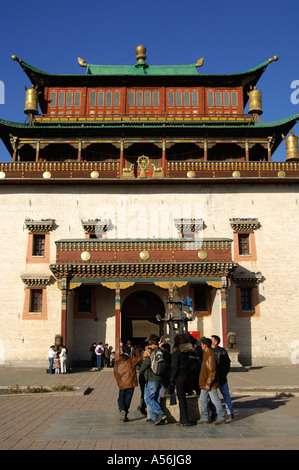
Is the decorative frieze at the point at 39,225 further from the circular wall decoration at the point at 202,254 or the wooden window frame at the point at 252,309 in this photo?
the wooden window frame at the point at 252,309

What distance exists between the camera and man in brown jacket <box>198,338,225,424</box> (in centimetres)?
906

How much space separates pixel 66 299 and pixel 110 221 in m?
5.74

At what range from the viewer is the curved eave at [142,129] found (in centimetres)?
2969

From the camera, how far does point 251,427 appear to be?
8.73m

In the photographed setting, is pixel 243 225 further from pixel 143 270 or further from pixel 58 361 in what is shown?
pixel 58 361

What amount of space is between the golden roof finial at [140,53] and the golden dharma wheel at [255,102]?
9272mm

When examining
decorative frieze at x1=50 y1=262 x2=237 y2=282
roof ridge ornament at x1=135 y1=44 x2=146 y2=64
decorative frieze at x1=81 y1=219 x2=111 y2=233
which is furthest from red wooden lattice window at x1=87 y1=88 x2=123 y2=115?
decorative frieze at x1=50 y1=262 x2=237 y2=282

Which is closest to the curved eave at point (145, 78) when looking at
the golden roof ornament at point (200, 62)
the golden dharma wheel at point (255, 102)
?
the golden dharma wheel at point (255, 102)

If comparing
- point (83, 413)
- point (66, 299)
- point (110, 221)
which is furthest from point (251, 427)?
point (110, 221)

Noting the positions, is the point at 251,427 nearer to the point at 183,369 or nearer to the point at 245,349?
the point at 183,369

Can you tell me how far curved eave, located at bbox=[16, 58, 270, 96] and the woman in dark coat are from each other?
87.0ft

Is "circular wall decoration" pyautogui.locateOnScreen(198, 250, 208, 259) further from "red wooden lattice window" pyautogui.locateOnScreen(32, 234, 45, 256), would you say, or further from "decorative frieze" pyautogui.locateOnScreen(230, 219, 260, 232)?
"red wooden lattice window" pyautogui.locateOnScreen(32, 234, 45, 256)

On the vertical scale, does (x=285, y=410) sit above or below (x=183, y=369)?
below

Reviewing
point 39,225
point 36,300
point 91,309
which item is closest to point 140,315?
point 91,309
